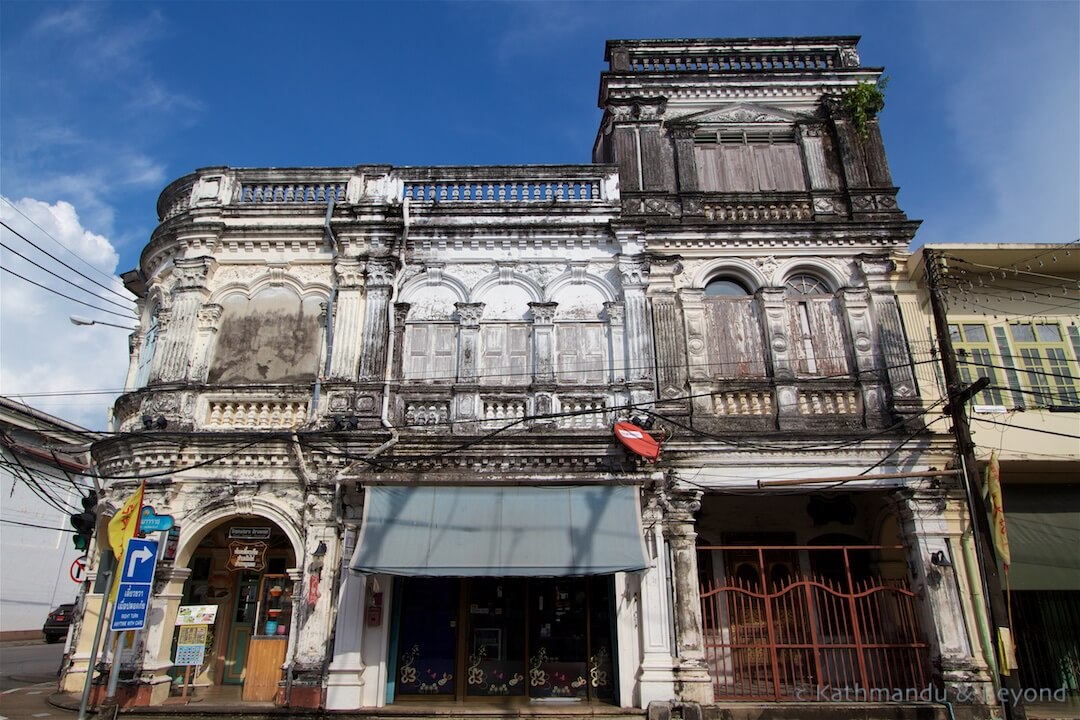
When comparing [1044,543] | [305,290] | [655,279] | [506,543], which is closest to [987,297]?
[1044,543]

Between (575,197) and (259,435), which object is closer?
(259,435)

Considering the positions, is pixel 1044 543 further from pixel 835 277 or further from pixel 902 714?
pixel 835 277

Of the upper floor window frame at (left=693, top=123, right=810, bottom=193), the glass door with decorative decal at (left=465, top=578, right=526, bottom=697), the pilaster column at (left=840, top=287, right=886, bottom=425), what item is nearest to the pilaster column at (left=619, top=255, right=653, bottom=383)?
the upper floor window frame at (left=693, top=123, right=810, bottom=193)

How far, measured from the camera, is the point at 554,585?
10859mm

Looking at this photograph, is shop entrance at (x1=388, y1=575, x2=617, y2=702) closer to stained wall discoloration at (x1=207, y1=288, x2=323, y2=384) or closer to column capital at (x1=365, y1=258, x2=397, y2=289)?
stained wall discoloration at (x1=207, y1=288, x2=323, y2=384)

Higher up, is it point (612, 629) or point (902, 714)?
point (612, 629)

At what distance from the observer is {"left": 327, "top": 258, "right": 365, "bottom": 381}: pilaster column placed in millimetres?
11250

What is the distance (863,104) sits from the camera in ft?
43.1

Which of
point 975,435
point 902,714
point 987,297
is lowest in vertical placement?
point 902,714

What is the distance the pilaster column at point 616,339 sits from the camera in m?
11.2

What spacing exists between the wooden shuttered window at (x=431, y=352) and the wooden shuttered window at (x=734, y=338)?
4.58 m

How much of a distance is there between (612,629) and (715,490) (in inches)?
108

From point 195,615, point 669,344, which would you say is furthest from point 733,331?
point 195,615

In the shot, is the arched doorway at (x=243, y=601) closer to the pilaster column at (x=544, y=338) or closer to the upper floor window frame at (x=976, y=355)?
the pilaster column at (x=544, y=338)
